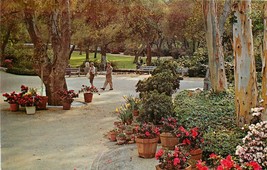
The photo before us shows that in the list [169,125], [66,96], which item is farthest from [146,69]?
[169,125]

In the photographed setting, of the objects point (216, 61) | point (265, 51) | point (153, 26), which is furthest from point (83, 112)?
point (153, 26)

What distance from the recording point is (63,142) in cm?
807

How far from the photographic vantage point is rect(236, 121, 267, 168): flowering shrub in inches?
187

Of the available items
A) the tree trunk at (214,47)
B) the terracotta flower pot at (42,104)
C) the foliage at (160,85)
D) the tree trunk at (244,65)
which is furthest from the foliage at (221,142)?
the terracotta flower pot at (42,104)

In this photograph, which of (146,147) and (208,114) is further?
(208,114)

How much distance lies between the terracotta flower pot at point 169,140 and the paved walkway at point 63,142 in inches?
24.2

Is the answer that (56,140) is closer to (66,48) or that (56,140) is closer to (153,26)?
(66,48)

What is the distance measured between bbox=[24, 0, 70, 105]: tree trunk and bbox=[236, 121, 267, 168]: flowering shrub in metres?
9.59

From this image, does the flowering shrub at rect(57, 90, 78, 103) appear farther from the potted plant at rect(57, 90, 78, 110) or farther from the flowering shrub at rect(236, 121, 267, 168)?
the flowering shrub at rect(236, 121, 267, 168)

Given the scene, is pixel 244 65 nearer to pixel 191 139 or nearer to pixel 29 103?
pixel 191 139

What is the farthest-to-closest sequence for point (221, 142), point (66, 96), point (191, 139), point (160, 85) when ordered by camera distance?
point (66, 96) → point (160, 85) → point (191, 139) → point (221, 142)

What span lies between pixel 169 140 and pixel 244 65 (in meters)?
2.20

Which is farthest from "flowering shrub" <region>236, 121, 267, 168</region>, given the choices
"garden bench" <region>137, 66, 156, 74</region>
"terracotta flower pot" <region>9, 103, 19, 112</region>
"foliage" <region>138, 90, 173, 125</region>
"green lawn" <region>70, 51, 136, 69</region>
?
"green lawn" <region>70, 51, 136, 69</region>

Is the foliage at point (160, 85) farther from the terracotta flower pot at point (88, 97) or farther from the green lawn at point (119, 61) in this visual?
the green lawn at point (119, 61)
